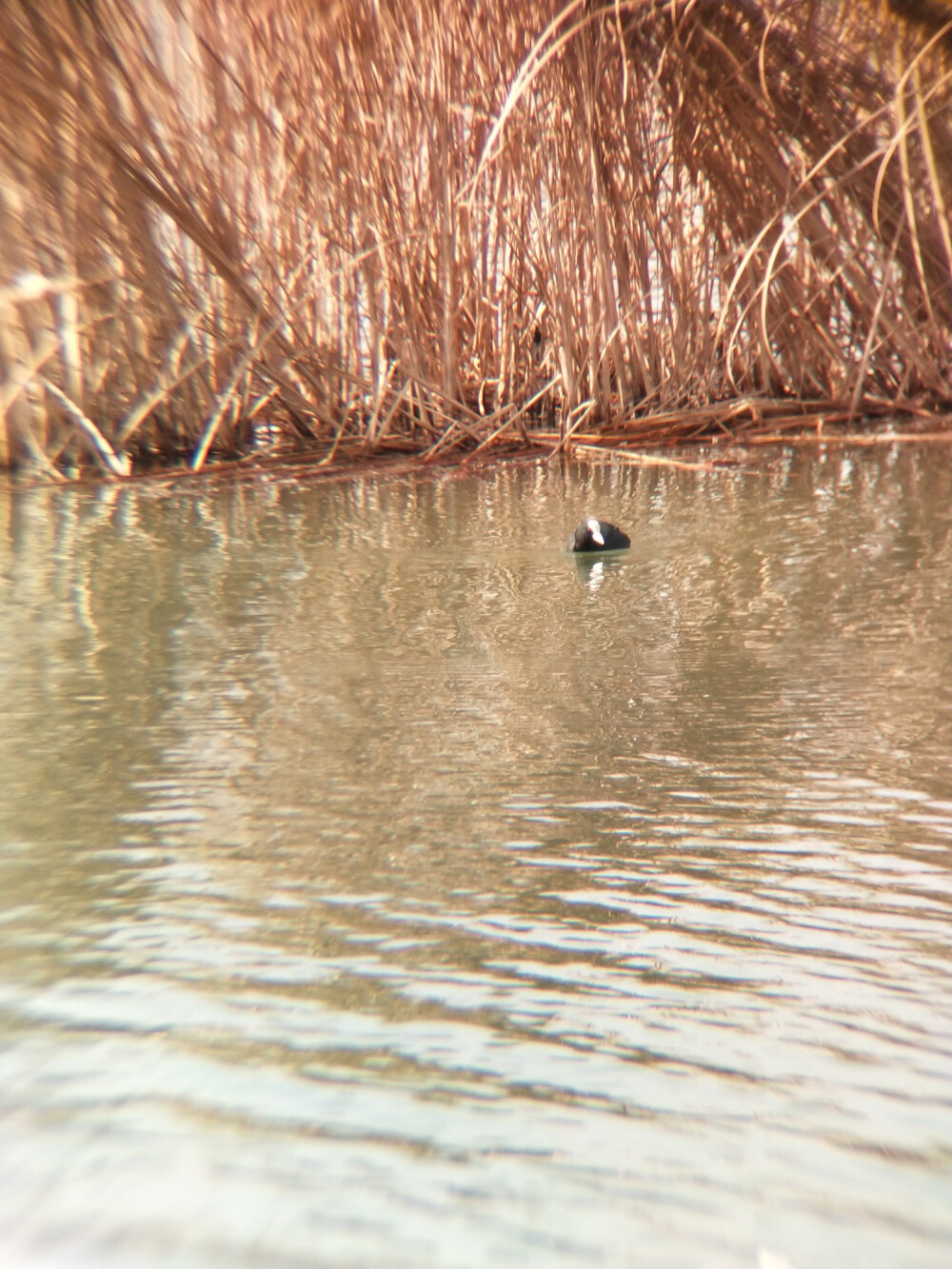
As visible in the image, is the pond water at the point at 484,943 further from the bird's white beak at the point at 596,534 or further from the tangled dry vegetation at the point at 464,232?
the tangled dry vegetation at the point at 464,232

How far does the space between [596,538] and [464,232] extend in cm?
146

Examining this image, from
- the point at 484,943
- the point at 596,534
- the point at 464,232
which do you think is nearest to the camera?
the point at 484,943

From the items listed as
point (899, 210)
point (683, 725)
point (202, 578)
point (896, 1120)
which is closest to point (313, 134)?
point (899, 210)

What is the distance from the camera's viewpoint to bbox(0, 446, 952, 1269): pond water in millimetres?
317

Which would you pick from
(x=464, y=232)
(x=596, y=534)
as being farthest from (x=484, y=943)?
(x=464, y=232)

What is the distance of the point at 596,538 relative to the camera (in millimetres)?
1438

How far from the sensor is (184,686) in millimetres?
890

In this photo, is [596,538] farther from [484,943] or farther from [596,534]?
[484,943]

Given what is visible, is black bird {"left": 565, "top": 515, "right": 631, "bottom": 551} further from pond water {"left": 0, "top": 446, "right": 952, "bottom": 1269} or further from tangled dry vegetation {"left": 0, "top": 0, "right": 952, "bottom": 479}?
tangled dry vegetation {"left": 0, "top": 0, "right": 952, "bottom": 479}

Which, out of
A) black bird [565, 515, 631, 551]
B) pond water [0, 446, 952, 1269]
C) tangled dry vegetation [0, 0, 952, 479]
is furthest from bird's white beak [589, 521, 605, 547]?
tangled dry vegetation [0, 0, 952, 479]

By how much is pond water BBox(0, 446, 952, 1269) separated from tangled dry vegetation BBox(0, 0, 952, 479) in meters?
1.58

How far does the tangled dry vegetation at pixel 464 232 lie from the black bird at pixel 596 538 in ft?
3.42

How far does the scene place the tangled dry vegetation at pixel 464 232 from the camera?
2428 millimetres

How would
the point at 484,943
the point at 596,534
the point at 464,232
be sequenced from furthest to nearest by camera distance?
the point at 464,232, the point at 596,534, the point at 484,943
